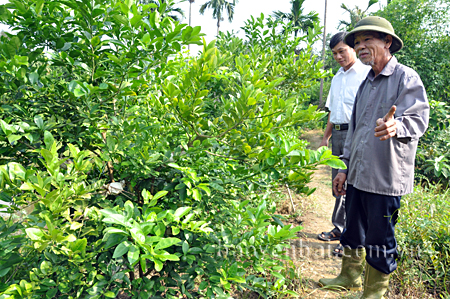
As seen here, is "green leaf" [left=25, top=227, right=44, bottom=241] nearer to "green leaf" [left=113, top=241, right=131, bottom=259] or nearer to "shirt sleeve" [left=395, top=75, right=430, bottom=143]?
"green leaf" [left=113, top=241, right=131, bottom=259]

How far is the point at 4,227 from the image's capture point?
48.0 inches

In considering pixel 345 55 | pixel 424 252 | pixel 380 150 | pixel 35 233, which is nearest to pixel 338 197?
pixel 424 252

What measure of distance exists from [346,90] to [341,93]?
0.22 feet

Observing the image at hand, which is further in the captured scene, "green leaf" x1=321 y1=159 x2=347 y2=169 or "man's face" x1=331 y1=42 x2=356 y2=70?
"man's face" x1=331 y1=42 x2=356 y2=70

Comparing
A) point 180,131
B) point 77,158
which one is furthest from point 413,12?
point 77,158

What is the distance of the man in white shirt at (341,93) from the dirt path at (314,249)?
0.17 metres

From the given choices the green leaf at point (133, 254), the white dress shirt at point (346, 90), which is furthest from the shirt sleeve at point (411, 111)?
the green leaf at point (133, 254)

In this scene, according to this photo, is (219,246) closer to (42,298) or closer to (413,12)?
(42,298)

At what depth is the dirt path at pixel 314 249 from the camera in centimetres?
251

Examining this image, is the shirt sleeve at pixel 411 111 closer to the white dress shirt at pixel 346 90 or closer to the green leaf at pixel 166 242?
the white dress shirt at pixel 346 90

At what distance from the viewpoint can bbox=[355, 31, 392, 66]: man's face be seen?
2084 millimetres

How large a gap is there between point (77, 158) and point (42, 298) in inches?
28.4

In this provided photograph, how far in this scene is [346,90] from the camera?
331 cm

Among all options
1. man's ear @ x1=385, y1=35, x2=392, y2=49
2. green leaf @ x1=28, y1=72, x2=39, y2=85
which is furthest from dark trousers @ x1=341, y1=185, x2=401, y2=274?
green leaf @ x1=28, y1=72, x2=39, y2=85
